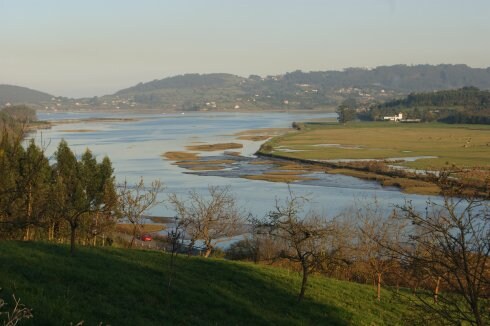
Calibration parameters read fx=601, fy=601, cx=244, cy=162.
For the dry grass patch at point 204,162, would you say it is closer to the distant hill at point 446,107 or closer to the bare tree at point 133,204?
the bare tree at point 133,204

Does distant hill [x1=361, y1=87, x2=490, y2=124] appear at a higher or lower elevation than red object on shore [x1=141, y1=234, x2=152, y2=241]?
higher

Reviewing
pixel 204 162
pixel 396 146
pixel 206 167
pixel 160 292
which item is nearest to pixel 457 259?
pixel 160 292

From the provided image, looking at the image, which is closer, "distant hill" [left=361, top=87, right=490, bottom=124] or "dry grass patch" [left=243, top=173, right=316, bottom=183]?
"dry grass patch" [left=243, top=173, right=316, bottom=183]

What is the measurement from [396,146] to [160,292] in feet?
226

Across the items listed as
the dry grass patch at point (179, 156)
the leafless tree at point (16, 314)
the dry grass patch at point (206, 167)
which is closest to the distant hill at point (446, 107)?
the dry grass patch at point (179, 156)

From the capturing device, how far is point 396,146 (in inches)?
3059

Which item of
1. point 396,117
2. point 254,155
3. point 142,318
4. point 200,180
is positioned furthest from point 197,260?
point 396,117

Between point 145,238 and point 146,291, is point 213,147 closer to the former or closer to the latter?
point 145,238

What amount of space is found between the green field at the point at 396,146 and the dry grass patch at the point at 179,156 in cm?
976

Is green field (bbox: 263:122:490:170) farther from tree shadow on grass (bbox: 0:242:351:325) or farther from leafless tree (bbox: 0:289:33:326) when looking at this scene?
leafless tree (bbox: 0:289:33:326)

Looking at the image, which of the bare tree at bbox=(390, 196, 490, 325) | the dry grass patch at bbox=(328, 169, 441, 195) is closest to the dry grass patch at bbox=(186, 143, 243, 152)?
the dry grass patch at bbox=(328, 169, 441, 195)

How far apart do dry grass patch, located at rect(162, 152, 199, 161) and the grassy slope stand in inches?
1946

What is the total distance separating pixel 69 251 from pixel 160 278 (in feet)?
8.93

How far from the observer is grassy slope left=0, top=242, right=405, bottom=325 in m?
10.4
